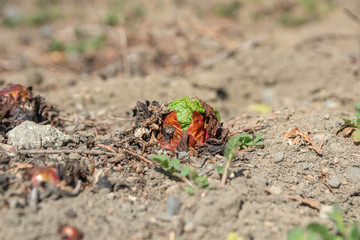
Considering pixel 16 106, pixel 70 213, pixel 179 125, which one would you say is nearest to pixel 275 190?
pixel 179 125

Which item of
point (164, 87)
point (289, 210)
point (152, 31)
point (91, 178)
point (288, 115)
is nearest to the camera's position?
point (289, 210)

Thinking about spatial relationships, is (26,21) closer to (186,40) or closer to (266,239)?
(186,40)

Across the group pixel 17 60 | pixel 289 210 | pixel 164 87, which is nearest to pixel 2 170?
pixel 289 210

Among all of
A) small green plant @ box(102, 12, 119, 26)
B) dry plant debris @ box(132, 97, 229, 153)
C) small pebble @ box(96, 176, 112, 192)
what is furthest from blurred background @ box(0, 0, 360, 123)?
small pebble @ box(96, 176, 112, 192)

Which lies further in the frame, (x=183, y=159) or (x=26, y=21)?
(x=26, y=21)

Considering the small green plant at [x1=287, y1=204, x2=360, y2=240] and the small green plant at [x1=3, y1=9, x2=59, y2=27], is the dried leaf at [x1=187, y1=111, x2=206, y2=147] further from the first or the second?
the small green plant at [x1=3, y1=9, x2=59, y2=27]

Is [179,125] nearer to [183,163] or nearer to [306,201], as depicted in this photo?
[183,163]

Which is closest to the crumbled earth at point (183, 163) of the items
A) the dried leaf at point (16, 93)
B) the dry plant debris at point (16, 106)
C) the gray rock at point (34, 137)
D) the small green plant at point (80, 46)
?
the gray rock at point (34, 137)

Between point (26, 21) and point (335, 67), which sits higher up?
point (26, 21)
